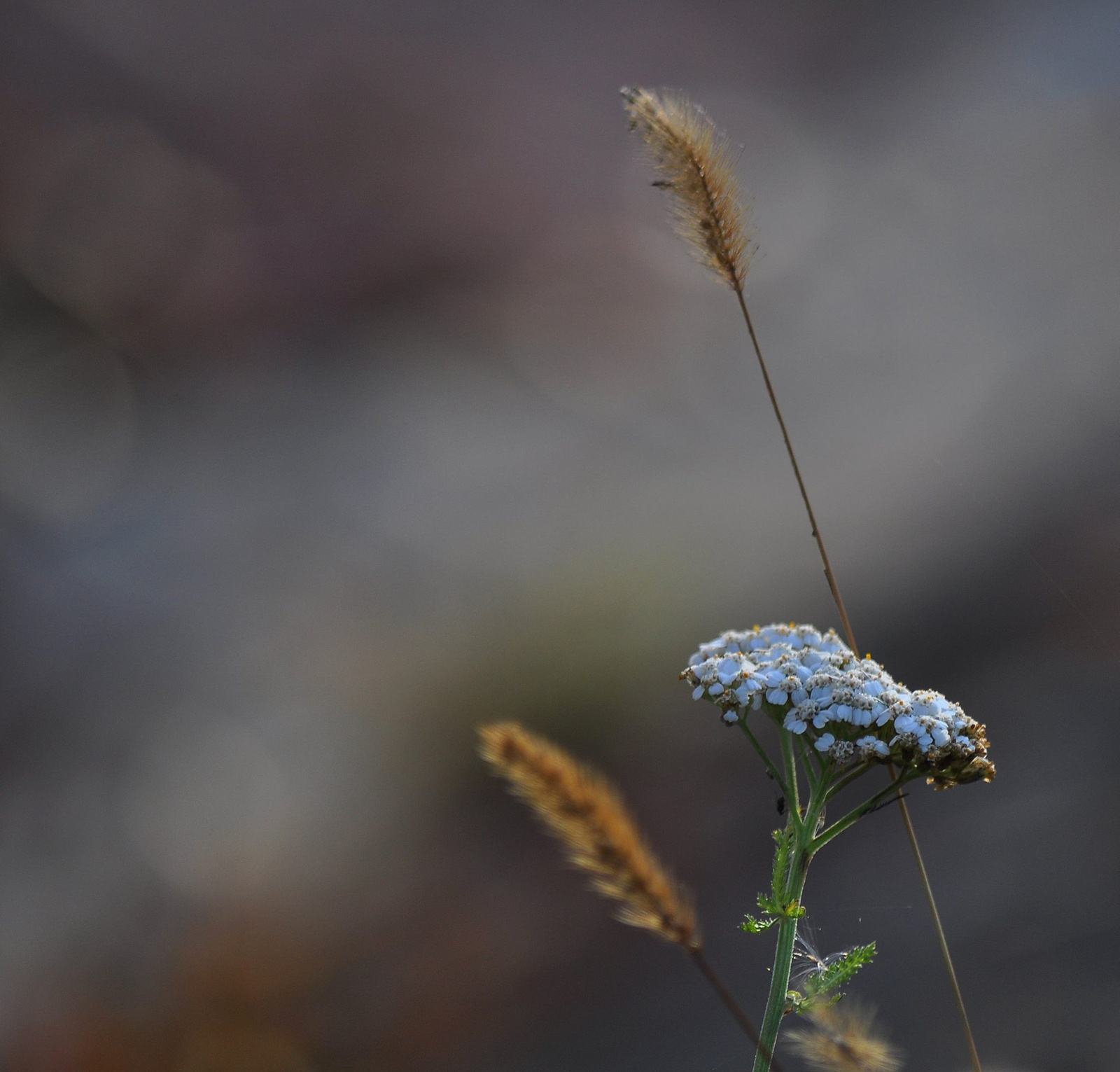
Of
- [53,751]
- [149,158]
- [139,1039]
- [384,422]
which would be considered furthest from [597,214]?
[139,1039]

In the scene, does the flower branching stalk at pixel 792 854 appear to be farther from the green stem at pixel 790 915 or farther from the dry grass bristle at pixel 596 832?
the dry grass bristle at pixel 596 832

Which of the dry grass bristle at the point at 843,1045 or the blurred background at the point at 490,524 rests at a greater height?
the blurred background at the point at 490,524

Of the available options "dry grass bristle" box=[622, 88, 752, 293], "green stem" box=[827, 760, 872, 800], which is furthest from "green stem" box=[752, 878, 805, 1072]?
"dry grass bristle" box=[622, 88, 752, 293]

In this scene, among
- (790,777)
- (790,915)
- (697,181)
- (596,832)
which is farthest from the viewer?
(697,181)

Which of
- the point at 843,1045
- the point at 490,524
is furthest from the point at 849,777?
the point at 490,524

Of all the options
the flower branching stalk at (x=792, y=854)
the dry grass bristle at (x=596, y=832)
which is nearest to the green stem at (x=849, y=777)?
the flower branching stalk at (x=792, y=854)

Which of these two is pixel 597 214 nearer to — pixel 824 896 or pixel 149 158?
pixel 149 158

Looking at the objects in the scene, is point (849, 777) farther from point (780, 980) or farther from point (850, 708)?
point (780, 980)
